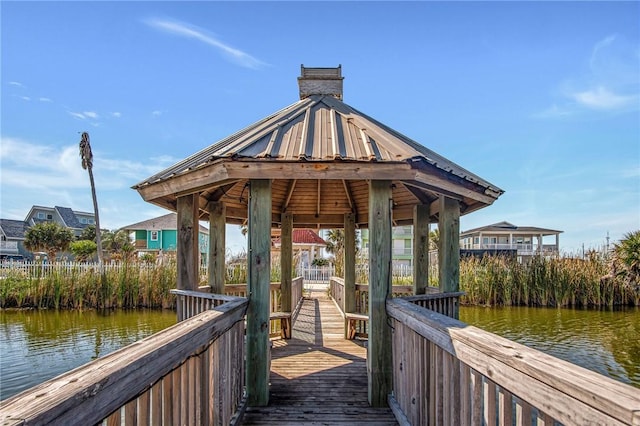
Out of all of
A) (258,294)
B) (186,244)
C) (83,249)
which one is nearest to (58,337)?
(186,244)

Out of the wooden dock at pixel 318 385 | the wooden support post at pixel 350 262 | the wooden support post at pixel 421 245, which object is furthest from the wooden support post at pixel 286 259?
the wooden support post at pixel 421 245

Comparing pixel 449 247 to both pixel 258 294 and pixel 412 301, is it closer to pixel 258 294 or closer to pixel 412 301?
pixel 412 301

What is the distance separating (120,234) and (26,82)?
26980 millimetres

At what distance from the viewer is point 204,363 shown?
2443 millimetres

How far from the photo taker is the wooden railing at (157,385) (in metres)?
1.02

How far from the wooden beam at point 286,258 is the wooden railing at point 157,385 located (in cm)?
429

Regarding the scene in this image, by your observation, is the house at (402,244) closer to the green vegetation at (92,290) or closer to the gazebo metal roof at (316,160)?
the green vegetation at (92,290)

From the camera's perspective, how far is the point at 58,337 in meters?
10.5

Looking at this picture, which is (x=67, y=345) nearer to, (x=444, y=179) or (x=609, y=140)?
(x=444, y=179)

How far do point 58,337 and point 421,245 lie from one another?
10205mm

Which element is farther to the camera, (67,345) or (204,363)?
(67,345)

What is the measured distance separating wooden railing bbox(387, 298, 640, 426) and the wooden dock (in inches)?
17.8

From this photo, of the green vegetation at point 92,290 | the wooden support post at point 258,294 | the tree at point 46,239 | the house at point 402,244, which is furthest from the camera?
the house at point 402,244

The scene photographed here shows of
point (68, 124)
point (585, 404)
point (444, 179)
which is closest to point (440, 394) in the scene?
point (585, 404)
